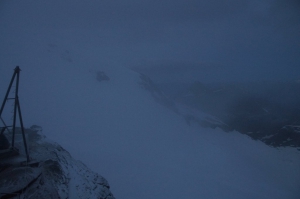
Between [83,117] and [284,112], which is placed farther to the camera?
[284,112]

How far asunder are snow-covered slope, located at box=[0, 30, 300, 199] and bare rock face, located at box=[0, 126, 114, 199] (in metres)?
8.23

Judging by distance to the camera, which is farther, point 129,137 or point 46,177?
point 129,137

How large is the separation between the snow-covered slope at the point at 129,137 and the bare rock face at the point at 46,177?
8.23 m

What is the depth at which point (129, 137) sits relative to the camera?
35.2 meters

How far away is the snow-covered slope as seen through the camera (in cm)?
2505

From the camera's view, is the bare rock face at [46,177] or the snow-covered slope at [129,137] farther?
the snow-covered slope at [129,137]

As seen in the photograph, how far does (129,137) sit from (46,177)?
2514 cm

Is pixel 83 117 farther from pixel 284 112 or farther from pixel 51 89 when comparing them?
pixel 284 112

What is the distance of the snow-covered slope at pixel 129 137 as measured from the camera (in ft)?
82.2

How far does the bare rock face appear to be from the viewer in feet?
24.1

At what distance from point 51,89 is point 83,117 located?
35.2 ft

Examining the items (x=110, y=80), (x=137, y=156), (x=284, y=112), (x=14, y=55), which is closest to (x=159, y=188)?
(x=137, y=156)

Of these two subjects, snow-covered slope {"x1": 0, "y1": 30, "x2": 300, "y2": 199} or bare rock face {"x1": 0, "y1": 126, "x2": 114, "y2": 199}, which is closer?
bare rock face {"x1": 0, "y1": 126, "x2": 114, "y2": 199}

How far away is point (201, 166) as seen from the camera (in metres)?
35.2
